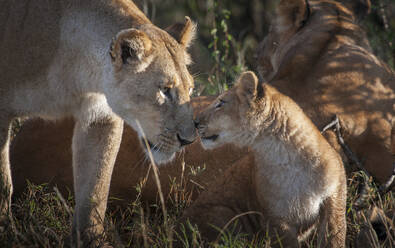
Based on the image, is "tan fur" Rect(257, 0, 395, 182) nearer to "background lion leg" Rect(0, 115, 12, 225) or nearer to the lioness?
the lioness

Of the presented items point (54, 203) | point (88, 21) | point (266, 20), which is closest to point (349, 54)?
point (88, 21)

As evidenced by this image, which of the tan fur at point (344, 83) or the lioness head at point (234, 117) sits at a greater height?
the lioness head at point (234, 117)

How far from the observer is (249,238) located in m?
3.18

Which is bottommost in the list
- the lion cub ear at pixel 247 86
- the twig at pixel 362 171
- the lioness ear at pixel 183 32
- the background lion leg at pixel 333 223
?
the twig at pixel 362 171

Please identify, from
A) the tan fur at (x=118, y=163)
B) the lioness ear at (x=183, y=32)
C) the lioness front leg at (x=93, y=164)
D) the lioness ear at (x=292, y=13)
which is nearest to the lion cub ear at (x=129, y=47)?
the lioness ear at (x=183, y=32)

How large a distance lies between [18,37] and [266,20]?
7.45 m

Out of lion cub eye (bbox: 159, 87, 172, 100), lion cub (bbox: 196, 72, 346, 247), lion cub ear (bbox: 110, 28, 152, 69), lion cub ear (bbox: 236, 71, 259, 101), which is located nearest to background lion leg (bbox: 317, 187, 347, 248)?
lion cub (bbox: 196, 72, 346, 247)

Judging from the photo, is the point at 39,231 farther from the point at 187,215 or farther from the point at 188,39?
the point at 188,39

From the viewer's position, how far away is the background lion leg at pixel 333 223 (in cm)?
285

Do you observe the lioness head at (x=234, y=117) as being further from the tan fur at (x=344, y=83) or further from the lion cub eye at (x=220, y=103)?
the tan fur at (x=344, y=83)

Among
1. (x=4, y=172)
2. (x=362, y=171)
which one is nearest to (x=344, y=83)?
(x=362, y=171)

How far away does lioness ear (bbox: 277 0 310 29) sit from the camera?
14.8 feet

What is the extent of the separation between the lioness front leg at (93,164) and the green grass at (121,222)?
0.29 feet

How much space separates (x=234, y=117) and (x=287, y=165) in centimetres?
36
